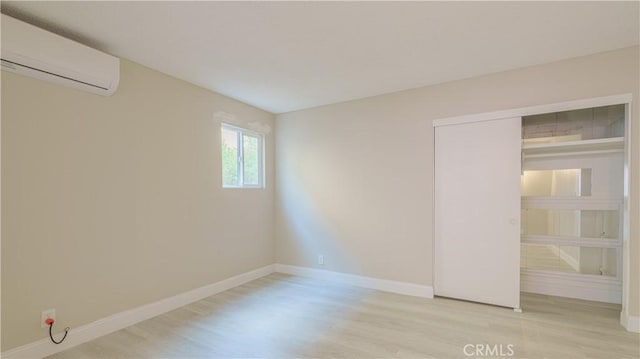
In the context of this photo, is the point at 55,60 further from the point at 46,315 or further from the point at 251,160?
the point at 251,160

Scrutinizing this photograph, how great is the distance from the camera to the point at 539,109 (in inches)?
114

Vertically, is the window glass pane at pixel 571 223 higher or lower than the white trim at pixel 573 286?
higher

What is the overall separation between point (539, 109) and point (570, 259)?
183 cm

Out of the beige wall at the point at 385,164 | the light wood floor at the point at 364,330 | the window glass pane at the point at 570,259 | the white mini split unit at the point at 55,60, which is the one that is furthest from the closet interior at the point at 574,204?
the white mini split unit at the point at 55,60

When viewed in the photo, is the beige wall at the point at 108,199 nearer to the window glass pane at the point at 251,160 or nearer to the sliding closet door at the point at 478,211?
the window glass pane at the point at 251,160

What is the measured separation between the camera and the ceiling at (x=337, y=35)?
1.98m

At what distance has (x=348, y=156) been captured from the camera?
4.02 m

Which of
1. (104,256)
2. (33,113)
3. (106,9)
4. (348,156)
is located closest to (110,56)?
(106,9)

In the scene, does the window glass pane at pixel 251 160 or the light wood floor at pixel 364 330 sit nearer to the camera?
the light wood floor at pixel 364 330

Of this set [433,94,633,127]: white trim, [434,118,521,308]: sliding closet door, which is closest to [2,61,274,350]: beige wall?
[434,118,521,308]: sliding closet door

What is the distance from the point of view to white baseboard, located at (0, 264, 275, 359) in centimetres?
215

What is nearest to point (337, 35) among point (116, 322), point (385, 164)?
point (385, 164)

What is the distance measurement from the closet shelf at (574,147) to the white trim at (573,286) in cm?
140

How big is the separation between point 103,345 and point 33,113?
193 centimetres
